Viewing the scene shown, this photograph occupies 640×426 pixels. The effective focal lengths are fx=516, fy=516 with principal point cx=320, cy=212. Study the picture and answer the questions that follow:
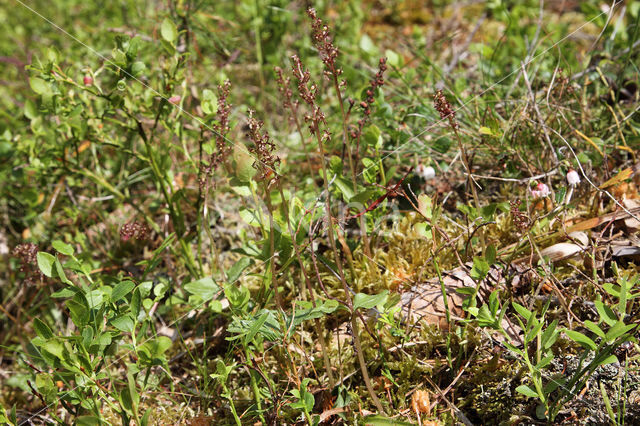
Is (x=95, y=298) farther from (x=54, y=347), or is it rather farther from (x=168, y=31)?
(x=168, y=31)

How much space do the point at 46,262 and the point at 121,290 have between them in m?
0.36

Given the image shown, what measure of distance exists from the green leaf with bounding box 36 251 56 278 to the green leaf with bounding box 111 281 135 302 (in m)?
0.29

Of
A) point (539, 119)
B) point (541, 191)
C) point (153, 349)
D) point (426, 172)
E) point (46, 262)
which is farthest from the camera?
point (426, 172)

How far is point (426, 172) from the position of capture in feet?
8.16

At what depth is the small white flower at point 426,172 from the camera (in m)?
2.48

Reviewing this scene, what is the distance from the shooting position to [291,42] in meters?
4.23

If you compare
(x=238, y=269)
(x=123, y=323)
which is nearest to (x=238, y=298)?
(x=238, y=269)

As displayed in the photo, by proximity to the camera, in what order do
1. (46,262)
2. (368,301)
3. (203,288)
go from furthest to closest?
(203,288) < (46,262) < (368,301)

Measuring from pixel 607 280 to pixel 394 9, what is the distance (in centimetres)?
347

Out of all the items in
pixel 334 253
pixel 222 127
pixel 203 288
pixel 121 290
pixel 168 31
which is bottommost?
pixel 203 288

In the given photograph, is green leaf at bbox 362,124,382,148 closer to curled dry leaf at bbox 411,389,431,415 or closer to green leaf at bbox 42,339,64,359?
curled dry leaf at bbox 411,389,431,415

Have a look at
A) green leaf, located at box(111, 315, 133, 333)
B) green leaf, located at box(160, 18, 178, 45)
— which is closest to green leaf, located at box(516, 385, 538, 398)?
green leaf, located at box(111, 315, 133, 333)

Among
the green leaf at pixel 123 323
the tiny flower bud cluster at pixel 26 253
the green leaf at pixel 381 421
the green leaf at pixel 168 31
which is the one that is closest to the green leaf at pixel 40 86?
the green leaf at pixel 168 31

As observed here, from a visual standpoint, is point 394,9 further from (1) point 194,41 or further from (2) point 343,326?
(2) point 343,326
